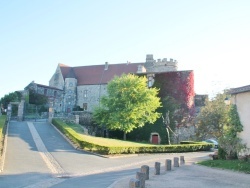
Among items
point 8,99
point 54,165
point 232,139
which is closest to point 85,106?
point 8,99

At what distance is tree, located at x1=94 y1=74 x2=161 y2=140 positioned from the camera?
33.9 meters

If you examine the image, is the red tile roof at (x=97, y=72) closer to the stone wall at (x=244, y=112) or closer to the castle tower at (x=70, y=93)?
the castle tower at (x=70, y=93)

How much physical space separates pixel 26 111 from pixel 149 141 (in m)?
21.3

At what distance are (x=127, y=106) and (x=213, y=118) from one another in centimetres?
1058

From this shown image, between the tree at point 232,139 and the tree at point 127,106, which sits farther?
the tree at point 127,106

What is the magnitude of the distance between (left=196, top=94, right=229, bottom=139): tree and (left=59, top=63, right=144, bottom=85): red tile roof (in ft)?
66.5

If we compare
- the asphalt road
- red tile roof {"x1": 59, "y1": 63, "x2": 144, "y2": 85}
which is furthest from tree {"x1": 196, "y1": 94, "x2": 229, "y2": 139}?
red tile roof {"x1": 59, "y1": 63, "x2": 144, "y2": 85}

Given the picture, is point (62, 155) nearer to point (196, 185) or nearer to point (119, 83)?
point (196, 185)

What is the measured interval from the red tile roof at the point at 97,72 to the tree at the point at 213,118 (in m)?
20.3

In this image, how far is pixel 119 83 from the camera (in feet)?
119

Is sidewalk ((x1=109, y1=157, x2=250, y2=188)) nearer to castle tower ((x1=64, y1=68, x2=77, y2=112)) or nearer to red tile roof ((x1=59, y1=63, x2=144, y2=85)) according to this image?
red tile roof ((x1=59, y1=63, x2=144, y2=85))

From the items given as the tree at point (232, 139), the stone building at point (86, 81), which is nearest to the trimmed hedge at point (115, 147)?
the tree at point (232, 139)

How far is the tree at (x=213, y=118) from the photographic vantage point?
35312 millimetres

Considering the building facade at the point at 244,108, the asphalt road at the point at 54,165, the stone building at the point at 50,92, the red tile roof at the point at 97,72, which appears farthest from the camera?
the red tile roof at the point at 97,72
